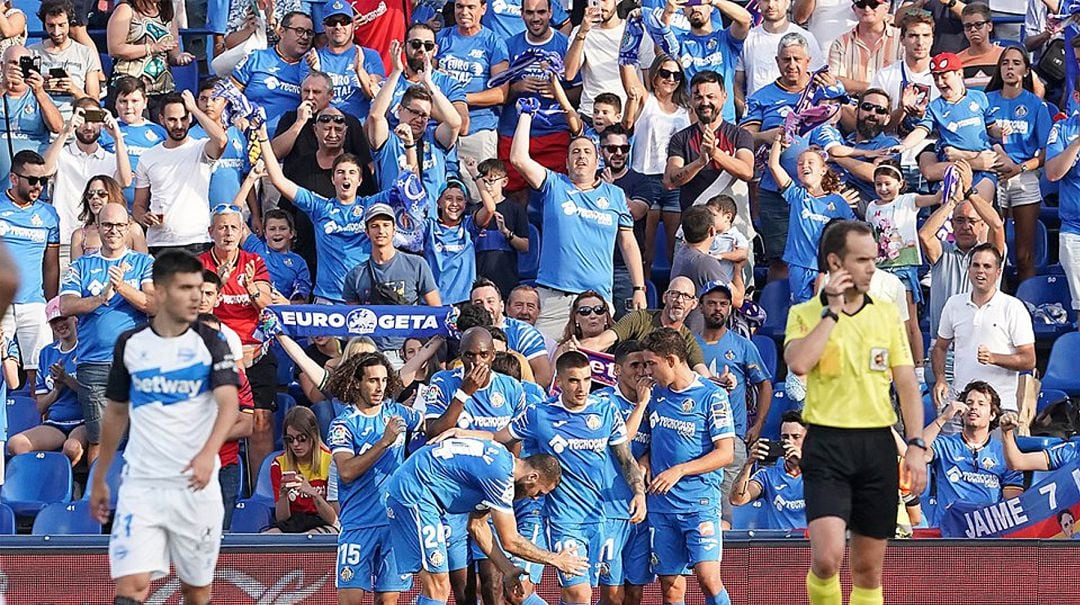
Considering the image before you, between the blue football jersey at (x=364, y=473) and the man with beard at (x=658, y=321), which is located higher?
the man with beard at (x=658, y=321)

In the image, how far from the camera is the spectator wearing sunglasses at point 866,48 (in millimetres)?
15742

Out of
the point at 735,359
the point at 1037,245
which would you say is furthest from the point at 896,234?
the point at 1037,245

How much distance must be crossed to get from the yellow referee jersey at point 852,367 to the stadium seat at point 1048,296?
6597 mm

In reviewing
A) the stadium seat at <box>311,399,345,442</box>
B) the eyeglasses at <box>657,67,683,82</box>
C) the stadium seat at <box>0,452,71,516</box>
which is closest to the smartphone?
the stadium seat at <box>0,452,71,516</box>

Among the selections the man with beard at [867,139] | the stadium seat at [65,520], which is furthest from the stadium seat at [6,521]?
the man with beard at [867,139]

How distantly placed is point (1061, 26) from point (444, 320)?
6.73m

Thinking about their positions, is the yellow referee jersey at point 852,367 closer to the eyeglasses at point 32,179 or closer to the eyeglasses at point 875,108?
the eyeglasses at point 875,108

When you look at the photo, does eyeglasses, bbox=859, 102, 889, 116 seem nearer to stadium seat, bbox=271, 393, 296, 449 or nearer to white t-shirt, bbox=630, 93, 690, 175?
white t-shirt, bbox=630, 93, 690, 175

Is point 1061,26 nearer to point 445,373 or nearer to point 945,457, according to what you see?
point 945,457

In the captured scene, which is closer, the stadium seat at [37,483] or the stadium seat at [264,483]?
the stadium seat at [264,483]

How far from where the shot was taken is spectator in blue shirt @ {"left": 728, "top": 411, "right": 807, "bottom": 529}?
12625 millimetres

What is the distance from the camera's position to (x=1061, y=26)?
53.0 ft

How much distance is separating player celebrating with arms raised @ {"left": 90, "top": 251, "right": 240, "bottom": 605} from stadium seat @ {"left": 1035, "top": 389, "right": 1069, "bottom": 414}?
7.48m

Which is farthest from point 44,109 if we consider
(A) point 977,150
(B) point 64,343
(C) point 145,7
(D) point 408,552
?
(A) point 977,150
